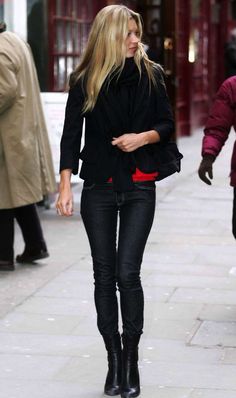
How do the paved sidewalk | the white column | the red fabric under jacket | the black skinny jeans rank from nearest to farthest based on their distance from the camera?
the black skinny jeans
the paved sidewalk
the red fabric under jacket
the white column

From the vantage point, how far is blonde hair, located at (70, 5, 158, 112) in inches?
191

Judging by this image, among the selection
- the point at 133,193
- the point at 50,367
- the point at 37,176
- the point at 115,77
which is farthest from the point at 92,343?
the point at 37,176

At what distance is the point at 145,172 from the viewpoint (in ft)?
16.3

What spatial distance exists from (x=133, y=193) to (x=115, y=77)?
534 mm

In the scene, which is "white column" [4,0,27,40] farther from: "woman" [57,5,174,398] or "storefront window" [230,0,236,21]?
"storefront window" [230,0,236,21]

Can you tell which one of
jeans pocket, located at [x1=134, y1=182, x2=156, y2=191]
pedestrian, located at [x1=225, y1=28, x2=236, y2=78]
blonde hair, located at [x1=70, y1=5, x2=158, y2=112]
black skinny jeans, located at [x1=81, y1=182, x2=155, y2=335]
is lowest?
pedestrian, located at [x1=225, y1=28, x2=236, y2=78]

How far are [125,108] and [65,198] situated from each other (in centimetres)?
50

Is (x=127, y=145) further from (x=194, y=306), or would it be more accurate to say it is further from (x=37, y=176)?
(x=37, y=176)

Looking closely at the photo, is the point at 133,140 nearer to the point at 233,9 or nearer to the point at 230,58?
the point at 230,58

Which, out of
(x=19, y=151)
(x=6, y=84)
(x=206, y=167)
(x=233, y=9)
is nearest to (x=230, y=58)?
(x=233, y=9)

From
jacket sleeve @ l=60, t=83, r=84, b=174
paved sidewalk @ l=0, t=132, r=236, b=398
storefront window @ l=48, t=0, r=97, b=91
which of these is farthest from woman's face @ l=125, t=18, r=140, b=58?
storefront window @ l=48, t=0, r=97, b=91

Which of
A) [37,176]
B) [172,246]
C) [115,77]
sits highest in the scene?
→ [115,77]

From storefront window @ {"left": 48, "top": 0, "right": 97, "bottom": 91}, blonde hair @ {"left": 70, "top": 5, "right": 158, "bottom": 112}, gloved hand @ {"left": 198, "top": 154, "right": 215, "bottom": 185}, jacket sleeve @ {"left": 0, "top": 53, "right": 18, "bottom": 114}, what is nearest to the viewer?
blonde hair @ {"left": 70, "top": 5, "right": 158, "bottom": 112}

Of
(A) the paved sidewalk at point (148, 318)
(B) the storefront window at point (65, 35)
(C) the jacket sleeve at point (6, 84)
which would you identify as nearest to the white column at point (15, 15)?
(B) the storefront window at point (65, 35)
